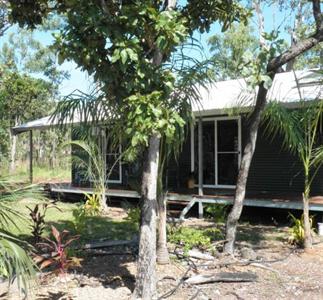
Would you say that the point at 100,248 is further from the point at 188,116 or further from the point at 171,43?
the point at 171,43

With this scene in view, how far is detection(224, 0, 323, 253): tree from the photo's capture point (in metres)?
6.94

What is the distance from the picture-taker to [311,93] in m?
10.7

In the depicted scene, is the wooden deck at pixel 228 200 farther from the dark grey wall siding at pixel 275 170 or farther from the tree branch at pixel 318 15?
the tree branch at pixel 318 15

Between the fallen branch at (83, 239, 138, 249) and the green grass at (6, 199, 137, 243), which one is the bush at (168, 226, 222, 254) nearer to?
the fallen branch at (83, 239, 138, 249)

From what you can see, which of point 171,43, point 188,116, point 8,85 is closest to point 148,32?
point 171,43

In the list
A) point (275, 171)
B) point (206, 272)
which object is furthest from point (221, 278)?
point (275, 171)

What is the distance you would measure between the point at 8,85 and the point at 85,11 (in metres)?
23.5

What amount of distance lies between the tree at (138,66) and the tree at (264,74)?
1385 mm

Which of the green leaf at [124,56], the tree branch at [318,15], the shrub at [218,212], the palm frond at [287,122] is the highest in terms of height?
the tree branch at [318,15]

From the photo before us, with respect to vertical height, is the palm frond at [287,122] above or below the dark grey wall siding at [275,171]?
above

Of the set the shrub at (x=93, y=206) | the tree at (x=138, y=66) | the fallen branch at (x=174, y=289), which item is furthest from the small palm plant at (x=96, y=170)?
the tree at (x=138, y=66)

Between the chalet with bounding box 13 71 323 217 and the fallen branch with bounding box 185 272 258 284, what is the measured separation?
14.1 feet

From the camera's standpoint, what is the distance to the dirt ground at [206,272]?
6582 millimetres

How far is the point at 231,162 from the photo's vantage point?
14656 mm
